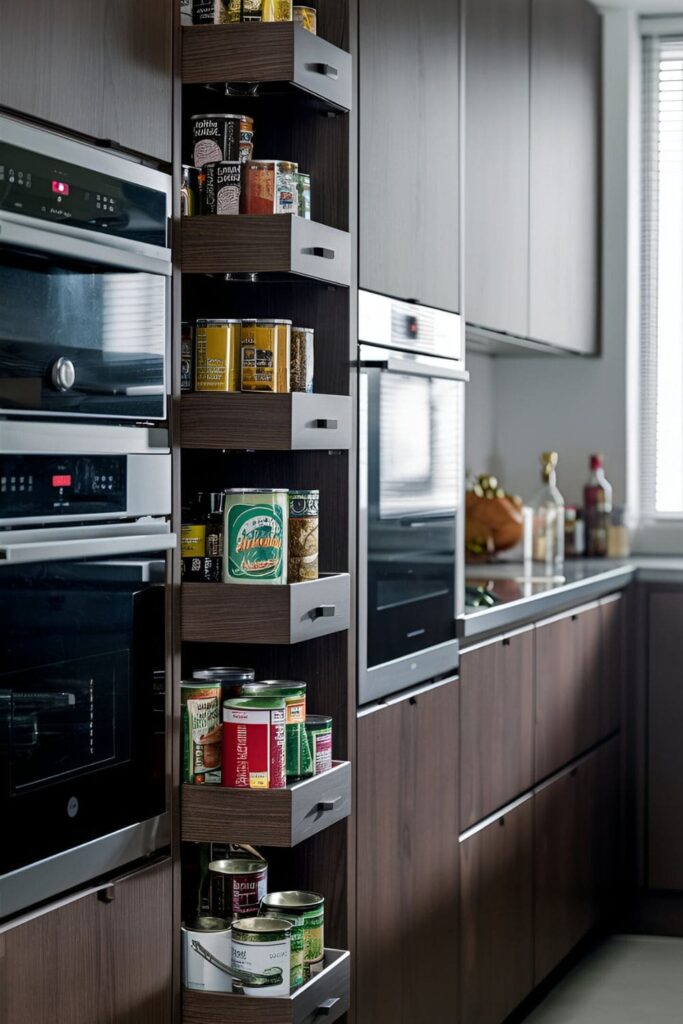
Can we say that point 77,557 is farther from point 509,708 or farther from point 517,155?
point 517,155

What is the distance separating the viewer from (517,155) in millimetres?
3584

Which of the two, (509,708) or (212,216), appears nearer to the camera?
(212,216)

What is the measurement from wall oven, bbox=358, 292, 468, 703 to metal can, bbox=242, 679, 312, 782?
0.25 metres

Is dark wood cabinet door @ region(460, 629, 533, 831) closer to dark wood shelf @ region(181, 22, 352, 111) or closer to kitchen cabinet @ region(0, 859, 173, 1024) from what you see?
kitchen cabinet @ region(0, 859, 173, 1024)

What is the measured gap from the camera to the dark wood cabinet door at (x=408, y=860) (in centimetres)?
236

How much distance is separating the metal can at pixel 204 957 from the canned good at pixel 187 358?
0.73 m

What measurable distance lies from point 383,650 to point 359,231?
670 mm

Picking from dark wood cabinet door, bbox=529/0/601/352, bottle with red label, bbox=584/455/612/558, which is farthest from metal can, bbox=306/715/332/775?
bottle with red label, bbox=584/455/612/558

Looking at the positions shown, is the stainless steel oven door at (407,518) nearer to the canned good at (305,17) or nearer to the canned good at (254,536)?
the canned good at (254,536)

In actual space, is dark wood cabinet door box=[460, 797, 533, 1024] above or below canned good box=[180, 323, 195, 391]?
below

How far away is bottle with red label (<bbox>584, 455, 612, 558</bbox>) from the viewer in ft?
14.6

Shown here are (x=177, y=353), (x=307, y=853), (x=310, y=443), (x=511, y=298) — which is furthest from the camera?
(x=511, y=298)

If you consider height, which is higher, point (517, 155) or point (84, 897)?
point (517, 155)

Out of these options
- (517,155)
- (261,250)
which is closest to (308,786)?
(261,250)
